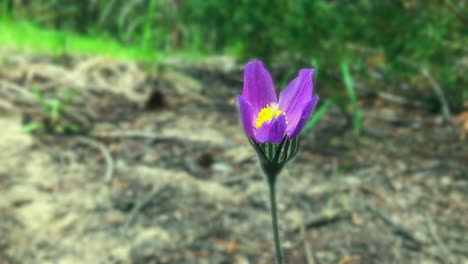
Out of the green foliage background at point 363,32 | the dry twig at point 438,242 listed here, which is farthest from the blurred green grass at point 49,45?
the dry twig at point 438,242

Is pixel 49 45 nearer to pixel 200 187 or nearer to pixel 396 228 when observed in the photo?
pixel 200 187

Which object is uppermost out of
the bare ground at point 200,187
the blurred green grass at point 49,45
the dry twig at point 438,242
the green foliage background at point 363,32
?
the blurred green grass at point 49,45

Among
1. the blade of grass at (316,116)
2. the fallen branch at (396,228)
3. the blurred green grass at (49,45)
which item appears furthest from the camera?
the blurred green grass at (49,45)

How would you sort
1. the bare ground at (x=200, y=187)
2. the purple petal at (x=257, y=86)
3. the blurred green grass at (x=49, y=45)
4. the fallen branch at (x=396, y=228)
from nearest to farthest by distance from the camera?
the purple petal at (x=257, y=86) → the bare ground at (x=200, y=187) → the fallen branch at (x=396, y=228) → the blurred green grass at (x=49, y=45)

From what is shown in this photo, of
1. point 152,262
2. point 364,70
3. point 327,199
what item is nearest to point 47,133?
point 152,262

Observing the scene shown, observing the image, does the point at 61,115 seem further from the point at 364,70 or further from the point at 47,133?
the point at 364,70

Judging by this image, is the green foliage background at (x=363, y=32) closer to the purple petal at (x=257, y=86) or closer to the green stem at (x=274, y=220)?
the purple petal at (x=257, y=86)

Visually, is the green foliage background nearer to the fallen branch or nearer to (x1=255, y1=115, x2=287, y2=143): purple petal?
the fallen branch

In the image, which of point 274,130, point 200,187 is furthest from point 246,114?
point 200,187
